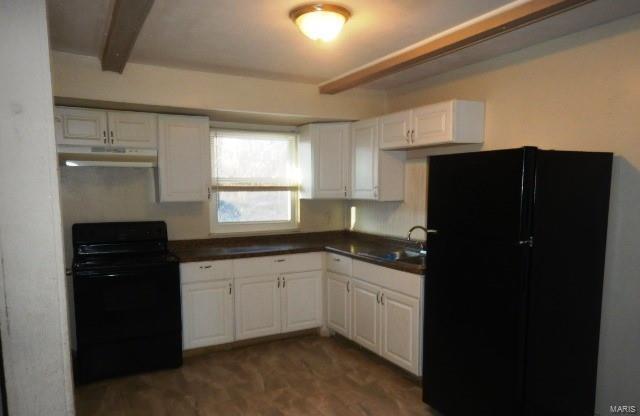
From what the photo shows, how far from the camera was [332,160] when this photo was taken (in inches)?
161

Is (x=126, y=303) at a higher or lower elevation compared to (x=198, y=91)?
lower

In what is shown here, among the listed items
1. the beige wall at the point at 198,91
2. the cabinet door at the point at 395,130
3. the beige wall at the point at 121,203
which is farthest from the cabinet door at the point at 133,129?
the cabinet door at the point at 395,130

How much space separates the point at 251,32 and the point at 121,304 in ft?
7.23

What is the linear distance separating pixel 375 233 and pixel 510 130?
5.78 ft

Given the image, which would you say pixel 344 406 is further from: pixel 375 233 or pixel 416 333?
pixel 375 233

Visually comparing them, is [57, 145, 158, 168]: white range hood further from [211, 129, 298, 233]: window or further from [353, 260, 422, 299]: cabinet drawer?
[353, 260, 422, 299]: cabinet drawer

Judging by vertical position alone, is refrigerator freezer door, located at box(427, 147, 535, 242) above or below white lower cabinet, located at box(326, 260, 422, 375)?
above

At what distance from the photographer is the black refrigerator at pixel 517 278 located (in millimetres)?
2086

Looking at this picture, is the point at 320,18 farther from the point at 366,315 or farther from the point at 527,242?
the point at 366,315

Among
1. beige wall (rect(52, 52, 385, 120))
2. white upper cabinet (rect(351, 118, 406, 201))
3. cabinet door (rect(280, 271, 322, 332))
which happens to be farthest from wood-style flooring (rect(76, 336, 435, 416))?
beige wall (rect(52, 52, 385, 120))

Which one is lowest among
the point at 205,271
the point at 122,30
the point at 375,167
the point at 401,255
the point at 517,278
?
the point at 205,271

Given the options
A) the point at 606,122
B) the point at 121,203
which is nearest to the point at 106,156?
the point at 121,203

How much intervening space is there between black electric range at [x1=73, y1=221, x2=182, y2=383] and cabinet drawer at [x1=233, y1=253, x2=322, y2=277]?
56cm

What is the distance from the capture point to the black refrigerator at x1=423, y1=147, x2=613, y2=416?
2.09 m
